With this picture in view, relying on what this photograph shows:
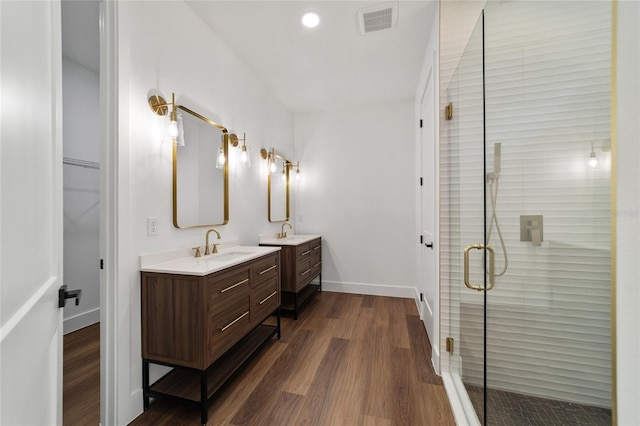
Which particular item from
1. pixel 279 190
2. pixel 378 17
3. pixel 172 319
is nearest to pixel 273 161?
pixel 279 190

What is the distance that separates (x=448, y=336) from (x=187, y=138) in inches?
96.0

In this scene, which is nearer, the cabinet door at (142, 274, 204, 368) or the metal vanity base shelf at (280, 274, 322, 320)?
the cabinet door at (142, 274, 204, 368)

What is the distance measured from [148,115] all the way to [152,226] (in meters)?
0.70

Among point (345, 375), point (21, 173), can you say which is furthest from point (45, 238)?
point (345, 375)

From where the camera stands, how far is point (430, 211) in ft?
7.91

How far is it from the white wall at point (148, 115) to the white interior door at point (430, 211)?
72.1 inches

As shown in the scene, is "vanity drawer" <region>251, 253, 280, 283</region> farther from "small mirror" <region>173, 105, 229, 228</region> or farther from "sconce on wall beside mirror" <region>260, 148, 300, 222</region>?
"sconce on wall beside mirror" <region>260, 148, 300, 222</region>

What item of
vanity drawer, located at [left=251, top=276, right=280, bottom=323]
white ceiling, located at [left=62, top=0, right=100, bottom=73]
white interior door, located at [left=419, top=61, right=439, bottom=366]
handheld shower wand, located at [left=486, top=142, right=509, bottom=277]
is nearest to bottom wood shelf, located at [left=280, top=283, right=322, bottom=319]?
vanity drawer, located at [left=251, top=276, right=280, bottom=323]

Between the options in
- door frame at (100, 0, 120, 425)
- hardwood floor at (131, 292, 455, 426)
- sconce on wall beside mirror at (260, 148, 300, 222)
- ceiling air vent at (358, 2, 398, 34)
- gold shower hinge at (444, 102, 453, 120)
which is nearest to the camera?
door frame at (100, 0, 120, 425)

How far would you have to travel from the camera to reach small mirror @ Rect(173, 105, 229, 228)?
6.12ft

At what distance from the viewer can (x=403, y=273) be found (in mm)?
3672

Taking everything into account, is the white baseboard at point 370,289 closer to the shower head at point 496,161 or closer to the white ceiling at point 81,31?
the shower head at point 496,161

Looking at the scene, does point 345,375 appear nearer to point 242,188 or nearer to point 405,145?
point 242,188

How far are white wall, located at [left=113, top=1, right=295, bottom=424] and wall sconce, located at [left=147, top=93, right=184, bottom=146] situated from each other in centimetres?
6
